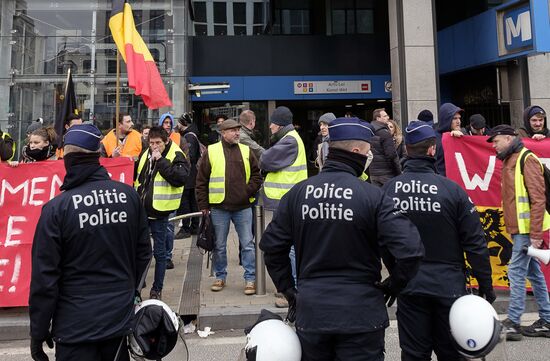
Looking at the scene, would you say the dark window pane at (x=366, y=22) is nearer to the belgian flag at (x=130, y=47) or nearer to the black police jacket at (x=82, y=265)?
the belgian flag at (x=130, y=47)

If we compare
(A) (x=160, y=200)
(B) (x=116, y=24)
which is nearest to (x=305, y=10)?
(B) (x=116, y=24)

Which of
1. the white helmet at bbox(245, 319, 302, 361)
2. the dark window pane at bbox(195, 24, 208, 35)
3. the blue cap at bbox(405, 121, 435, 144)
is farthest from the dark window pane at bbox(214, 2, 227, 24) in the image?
the white helmet at bbox(245, 319, 302, 361)

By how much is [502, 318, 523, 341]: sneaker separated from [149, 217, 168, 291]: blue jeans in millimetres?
A: 3840

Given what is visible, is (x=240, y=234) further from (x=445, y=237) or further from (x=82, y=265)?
(x=82, y=265)

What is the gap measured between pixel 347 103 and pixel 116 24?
471 inches

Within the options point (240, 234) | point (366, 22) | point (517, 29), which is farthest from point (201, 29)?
point (240, 234)

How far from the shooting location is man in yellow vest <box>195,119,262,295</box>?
611 centimetres

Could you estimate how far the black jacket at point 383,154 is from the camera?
6.85 meters

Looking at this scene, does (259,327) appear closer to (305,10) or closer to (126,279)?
(126,279)

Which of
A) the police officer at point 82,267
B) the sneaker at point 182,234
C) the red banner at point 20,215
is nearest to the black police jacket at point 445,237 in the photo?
the police officer at point 82,267

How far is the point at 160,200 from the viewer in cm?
589

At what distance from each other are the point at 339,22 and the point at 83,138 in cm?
1629

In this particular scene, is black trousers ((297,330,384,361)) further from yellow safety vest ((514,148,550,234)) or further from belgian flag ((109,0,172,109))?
belgian flag ((109,0,172,109))

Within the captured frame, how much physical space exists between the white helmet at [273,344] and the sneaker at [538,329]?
344cm
